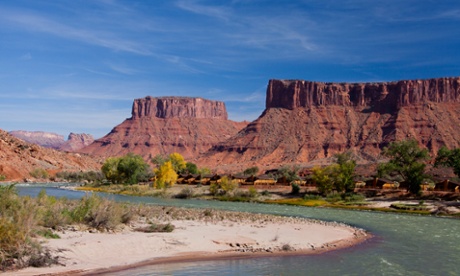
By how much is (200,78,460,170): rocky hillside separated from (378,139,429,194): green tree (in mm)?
72923

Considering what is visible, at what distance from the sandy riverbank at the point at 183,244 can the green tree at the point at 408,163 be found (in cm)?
3265

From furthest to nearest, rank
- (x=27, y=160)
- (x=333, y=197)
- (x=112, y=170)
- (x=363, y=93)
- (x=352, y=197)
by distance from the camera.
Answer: (x=363, y=93), (x=27, y=160), (x=112, y=170), (x=333, y=197), (x=352, y=197)

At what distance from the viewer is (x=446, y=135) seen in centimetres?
13750

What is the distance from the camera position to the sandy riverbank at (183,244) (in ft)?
56.2

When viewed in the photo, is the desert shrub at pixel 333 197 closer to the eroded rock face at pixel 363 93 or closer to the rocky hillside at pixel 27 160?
the rocky hillside at pixel 27 160

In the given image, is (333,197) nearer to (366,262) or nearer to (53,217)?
(366,262)

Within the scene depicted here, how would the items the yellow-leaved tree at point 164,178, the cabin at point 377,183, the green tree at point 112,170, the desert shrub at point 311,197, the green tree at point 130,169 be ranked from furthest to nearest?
the green tree at point 112,170 < the green tree at point 130,169 < the yellow-leaved tree at point 164,178 < the cabin at point 377,183 < the desert shrub at point 311,197

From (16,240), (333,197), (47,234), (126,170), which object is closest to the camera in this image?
(16,240)

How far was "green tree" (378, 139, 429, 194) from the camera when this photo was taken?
59.4 meters

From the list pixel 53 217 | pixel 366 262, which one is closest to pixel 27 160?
pixel 53 217

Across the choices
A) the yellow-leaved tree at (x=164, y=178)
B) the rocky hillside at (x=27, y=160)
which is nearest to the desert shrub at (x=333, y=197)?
the yellow-leaved tree at (x=164, y=178)

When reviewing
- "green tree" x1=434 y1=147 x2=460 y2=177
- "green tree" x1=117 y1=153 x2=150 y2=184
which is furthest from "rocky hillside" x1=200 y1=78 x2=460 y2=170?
"green tree" x1=434 y1=147 x2=460 y2=177

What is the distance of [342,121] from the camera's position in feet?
539

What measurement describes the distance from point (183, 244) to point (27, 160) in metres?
112
